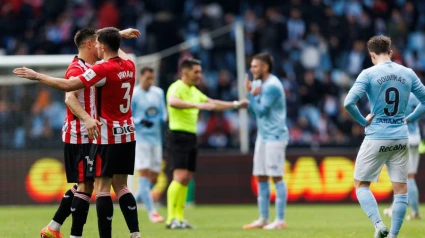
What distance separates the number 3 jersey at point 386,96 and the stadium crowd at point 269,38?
433 inches

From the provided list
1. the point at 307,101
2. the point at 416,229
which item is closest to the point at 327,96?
the point at 307,101

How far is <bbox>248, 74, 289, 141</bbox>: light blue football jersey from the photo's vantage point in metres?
13.1

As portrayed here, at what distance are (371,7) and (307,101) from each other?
4621 mm

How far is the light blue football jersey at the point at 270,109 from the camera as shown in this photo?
13.1 metres

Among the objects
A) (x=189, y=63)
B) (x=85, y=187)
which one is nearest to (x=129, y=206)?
(x=85, y=187)

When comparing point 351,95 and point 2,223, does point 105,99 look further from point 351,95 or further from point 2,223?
point 2,223

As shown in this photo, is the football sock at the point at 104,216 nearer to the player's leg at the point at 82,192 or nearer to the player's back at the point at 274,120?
the player's leg at the point at 82,192

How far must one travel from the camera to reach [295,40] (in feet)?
81.4

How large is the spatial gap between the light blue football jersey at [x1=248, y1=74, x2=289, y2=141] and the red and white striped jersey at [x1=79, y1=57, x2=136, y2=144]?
3.90 m

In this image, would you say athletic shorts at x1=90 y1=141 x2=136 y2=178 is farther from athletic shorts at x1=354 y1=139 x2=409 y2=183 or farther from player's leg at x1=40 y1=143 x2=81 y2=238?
athletic shorts at x1=354 y1=139 x2=409 y2=183

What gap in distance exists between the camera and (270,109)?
13.3m

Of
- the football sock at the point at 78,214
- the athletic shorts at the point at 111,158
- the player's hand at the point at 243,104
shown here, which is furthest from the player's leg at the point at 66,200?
the player's hand at the point at 243,104

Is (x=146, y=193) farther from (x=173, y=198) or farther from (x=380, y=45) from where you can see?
(x=380, y=45)

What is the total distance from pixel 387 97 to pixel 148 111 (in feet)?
21.3
